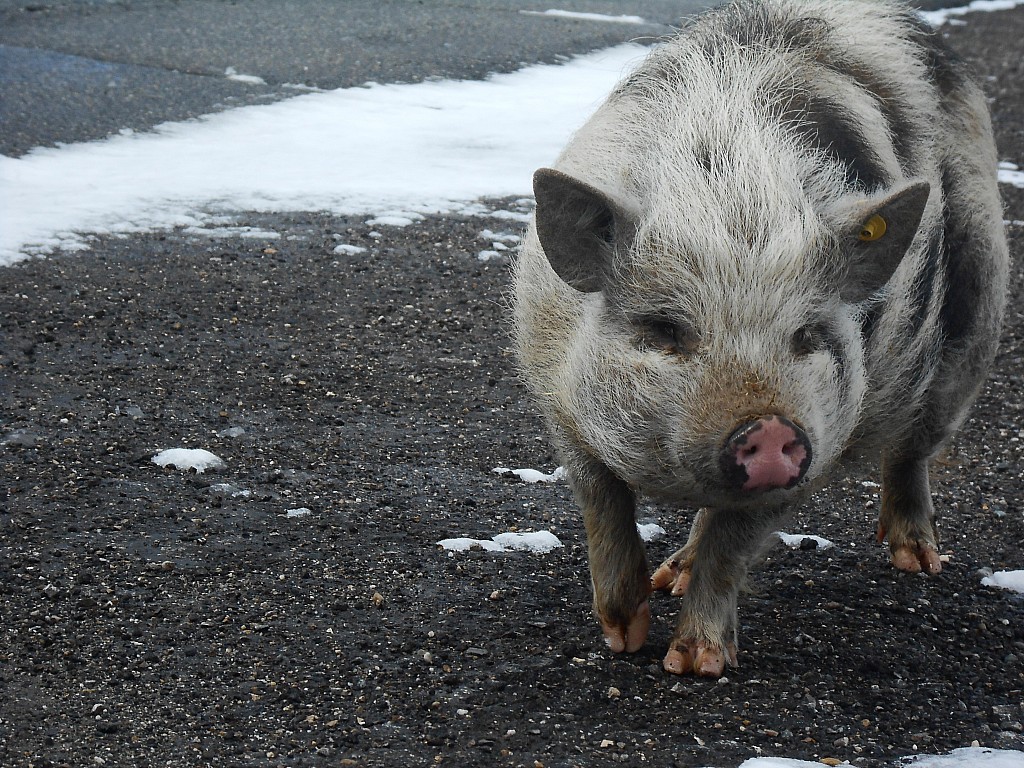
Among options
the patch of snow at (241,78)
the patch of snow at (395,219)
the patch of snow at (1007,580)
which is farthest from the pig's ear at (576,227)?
the patch of snow at (241,78)

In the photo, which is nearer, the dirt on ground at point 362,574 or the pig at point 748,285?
the pig at point 748,285

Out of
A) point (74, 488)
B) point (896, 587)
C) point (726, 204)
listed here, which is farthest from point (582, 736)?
point (74, 488)

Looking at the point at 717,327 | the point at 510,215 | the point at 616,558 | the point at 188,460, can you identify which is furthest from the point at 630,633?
the point at 510,215

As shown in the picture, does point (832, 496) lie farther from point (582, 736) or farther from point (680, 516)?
point (582, 736)

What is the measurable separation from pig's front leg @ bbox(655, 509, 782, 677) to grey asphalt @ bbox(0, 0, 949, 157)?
19.9 ft

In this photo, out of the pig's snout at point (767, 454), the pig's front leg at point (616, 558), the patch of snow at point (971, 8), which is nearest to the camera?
the pig's snout at point (767, 454)

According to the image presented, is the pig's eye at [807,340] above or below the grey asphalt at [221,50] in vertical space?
above

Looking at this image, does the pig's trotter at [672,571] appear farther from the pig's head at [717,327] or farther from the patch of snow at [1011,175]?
the patch of snow at [1011,175]

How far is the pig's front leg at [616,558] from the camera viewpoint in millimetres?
3760

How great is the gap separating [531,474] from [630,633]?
1332 mm

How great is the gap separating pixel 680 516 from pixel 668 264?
1.89 meters

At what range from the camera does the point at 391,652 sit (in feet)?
12.0

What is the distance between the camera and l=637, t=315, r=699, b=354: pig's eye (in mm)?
3213

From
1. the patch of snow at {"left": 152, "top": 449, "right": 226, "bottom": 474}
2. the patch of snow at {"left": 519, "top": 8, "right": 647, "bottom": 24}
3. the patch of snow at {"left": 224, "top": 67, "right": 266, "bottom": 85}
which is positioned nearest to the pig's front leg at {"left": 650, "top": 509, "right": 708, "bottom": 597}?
the patch of snow at {"left": 152, "top": 449, "right": 226, "bottom": 474}
